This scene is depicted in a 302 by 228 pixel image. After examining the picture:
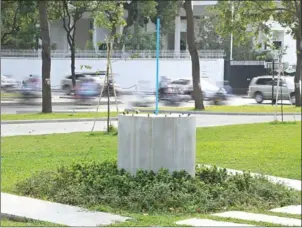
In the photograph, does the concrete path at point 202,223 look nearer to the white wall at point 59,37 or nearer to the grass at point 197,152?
the grass at point 197,152

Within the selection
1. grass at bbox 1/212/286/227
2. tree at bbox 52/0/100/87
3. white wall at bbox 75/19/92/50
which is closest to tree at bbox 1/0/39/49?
tree at bbox 52/0/100/87

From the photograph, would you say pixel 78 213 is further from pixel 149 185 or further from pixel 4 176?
pixel 4 176

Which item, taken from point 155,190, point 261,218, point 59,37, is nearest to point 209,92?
point 59,37

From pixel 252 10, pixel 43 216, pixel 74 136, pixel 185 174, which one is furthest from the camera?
pixel 252 10

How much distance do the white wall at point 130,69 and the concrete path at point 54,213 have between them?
37695 mm

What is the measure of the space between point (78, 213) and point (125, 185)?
35.8 inches

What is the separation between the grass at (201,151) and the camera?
1108cm

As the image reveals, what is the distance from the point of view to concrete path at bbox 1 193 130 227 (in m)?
7.10

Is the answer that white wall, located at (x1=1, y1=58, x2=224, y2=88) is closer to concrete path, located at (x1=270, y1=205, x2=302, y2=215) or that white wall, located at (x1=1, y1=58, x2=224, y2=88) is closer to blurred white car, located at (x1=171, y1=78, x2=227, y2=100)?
blurred white car, located at (x1=171, y1=78, x2=227, y2=100)

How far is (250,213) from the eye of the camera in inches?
310

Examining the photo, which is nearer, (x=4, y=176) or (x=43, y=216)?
(x=43, y=216)

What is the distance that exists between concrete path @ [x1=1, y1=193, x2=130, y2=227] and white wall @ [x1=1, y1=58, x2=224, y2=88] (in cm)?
3769

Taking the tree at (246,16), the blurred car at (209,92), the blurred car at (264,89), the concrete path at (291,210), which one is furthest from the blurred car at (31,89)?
the concrete path at (291,210)

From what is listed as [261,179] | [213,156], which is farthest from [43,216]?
[213,156]
